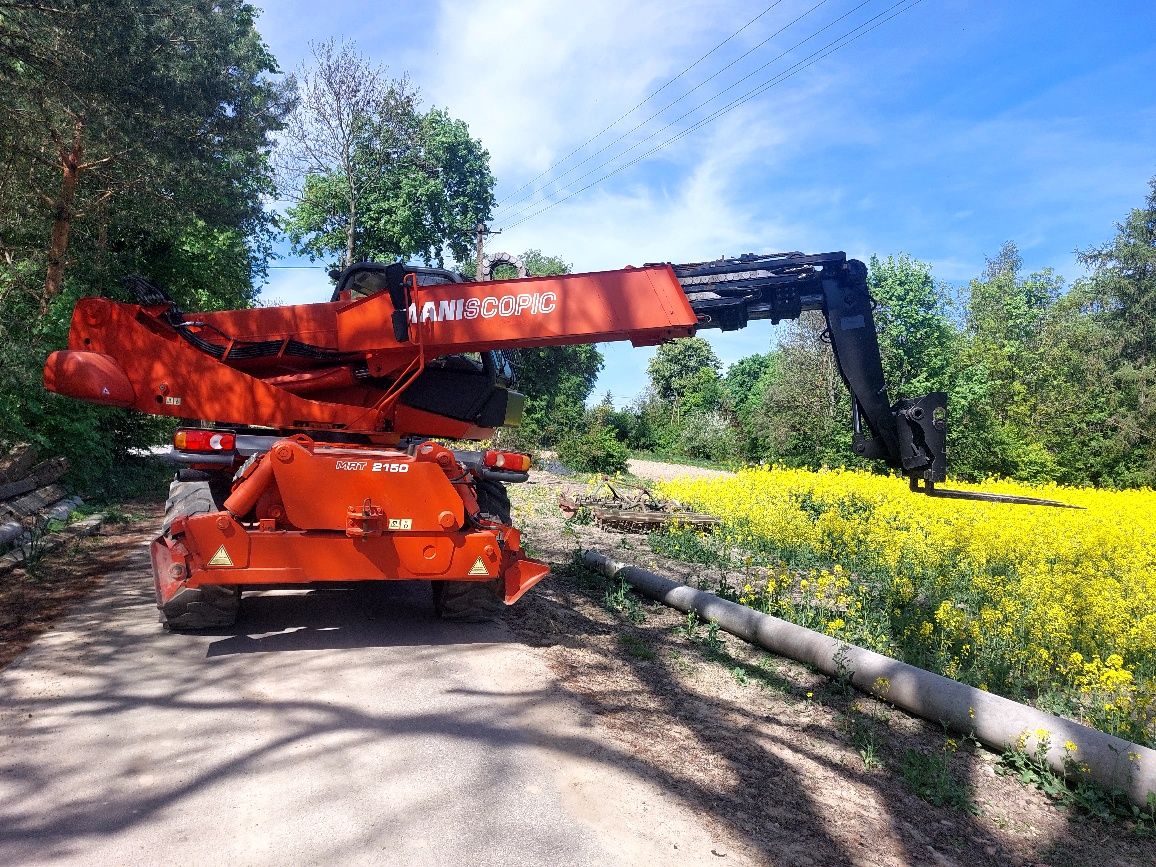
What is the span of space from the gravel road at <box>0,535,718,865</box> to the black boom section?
2937 millimetres

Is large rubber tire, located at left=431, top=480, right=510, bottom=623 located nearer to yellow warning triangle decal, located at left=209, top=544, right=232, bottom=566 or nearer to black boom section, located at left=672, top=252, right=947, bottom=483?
yellow warning triangle decal, located at left=209, top=544, right=232, bottom=566

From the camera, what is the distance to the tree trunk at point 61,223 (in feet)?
44.5

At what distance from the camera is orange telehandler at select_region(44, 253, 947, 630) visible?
514 cm

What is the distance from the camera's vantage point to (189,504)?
5.48 metres

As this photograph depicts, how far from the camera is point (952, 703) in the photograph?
4477 mm

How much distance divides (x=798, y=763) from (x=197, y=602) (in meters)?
4.00

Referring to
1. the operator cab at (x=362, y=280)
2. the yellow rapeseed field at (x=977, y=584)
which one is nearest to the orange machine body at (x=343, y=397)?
the operator cab at (x=362, y=280)

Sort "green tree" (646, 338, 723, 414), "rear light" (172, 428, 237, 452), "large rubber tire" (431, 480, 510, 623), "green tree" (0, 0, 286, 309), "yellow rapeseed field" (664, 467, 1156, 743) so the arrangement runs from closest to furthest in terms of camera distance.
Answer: "yellow rapeseed field" (664, 467, 1156, 743), "rear light" (172, 428, 237, 452), "large rubber tire" (431, 480, 510, 623), "green tree" (0, 0, 286, 309), "green tree" (646, 338, 723, 414)

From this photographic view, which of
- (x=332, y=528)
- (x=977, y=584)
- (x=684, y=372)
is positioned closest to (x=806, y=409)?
(x=977, y=584)

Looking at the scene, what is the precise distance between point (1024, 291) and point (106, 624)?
56300 mm

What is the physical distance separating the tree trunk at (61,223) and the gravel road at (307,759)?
11.1 metres

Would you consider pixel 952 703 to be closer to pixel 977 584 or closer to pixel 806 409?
pixel 977 584

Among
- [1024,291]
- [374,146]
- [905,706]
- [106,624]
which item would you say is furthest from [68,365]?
[1024,291]

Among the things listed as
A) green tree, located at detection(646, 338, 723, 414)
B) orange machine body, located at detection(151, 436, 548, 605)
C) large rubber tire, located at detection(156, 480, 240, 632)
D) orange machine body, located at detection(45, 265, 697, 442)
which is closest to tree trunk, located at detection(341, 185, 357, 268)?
orange machine body, located at detection(45, 265, 697, 442)
